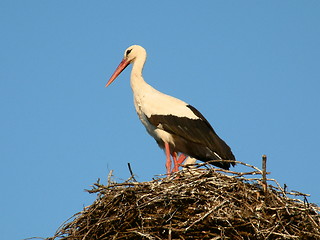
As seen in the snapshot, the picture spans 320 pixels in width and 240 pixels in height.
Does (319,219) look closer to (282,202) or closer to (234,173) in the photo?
(282,202)

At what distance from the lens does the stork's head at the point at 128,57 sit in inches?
400

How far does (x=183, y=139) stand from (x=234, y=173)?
7.17ft

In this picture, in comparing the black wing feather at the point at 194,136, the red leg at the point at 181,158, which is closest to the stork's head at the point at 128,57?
the black wing feather at the point at 194,136

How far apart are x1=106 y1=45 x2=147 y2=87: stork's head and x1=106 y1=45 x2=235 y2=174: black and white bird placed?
73cm

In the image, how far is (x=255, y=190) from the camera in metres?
6.99

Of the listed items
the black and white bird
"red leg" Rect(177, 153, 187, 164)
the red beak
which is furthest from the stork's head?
"red leg" Rect(177, 153, 187, 164)

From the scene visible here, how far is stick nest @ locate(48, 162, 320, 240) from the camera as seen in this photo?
21.7 ft

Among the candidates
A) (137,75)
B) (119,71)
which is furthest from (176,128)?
(119,71)

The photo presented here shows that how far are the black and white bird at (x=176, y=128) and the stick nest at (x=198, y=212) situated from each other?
5.93 ft

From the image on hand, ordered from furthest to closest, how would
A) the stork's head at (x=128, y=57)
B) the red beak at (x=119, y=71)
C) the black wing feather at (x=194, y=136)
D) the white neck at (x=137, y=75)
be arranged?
1. the red beak at (x=119, y=71)
2. the stork's head at (x=128, y=57)
3. the white neck at (x=137, y=75)
4. the black wing feather at (x=194, y=136)

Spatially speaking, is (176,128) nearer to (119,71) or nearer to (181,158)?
(181,158)

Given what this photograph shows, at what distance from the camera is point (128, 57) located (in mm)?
10281

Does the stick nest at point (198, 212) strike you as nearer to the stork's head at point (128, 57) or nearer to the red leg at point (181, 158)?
the red leg at point (181, 158)

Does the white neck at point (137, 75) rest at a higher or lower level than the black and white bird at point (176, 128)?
higher
